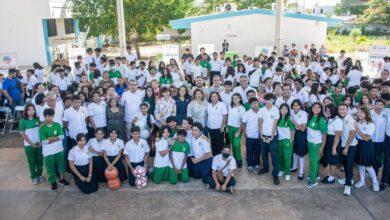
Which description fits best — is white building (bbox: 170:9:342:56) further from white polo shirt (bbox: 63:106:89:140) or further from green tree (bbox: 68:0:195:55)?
white polo shirt (bbox: 63:106:89:140)

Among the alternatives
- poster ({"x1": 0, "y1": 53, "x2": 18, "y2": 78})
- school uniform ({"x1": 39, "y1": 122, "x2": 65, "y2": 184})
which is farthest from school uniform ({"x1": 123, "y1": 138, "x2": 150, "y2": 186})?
poster ({"x1": 0, "y1": 53, "x2": 18, "y2": 78})

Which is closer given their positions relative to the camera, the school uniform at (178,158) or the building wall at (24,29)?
the school uniform at (178,158)

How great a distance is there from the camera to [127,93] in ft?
24.0

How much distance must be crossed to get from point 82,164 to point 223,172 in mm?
2384

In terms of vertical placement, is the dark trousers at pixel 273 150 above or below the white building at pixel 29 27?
below

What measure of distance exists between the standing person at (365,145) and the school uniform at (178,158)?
284cm

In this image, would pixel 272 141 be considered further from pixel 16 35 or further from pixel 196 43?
pixel 16 35

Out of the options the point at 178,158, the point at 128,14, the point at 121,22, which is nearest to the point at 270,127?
the point at 178,158

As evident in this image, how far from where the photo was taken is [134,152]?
6211mm

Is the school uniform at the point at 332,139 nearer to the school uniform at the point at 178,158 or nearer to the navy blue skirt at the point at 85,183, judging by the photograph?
the school uniform at the point at 178,158

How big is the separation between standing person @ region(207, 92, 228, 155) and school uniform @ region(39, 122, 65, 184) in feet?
8.72

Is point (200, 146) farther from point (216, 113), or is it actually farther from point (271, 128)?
point (271, 128)

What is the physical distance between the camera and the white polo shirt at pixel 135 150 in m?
6.20

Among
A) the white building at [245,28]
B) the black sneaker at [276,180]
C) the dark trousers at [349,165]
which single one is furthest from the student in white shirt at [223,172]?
the white building at [245,28]
